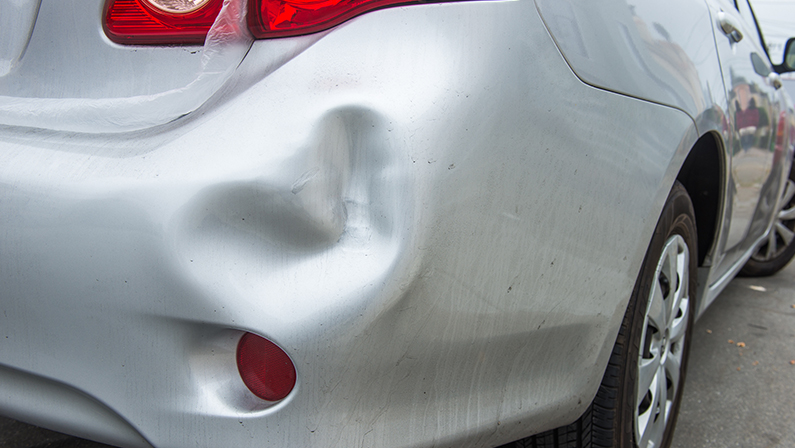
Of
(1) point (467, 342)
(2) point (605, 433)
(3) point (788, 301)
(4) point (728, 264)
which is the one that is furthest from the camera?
(3) point (788, 301)

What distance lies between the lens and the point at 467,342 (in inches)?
35.8

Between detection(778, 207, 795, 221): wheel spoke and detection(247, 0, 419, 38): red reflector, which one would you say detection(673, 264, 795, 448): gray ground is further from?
detection(247, 0, 419, 38): red reflector

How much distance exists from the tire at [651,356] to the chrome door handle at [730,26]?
62 centimetres

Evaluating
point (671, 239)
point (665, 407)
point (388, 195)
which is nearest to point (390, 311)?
point (388, 195)

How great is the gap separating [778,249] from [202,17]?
3.86 meters

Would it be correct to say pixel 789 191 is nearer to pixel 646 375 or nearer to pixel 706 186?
pixel 706 186

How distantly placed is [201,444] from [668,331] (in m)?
1.15

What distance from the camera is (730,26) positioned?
181 cm

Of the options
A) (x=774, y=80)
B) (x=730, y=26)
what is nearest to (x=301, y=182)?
(x=730, y=26)

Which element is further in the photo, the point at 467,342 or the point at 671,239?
the point at 671,239

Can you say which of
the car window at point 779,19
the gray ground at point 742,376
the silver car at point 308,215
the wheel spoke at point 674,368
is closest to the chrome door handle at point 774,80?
the car window at point 779,19

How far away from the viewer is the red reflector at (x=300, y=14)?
2.84ft

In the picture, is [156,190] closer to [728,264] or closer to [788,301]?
[728,264]

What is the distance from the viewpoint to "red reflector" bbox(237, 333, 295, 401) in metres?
0.84
